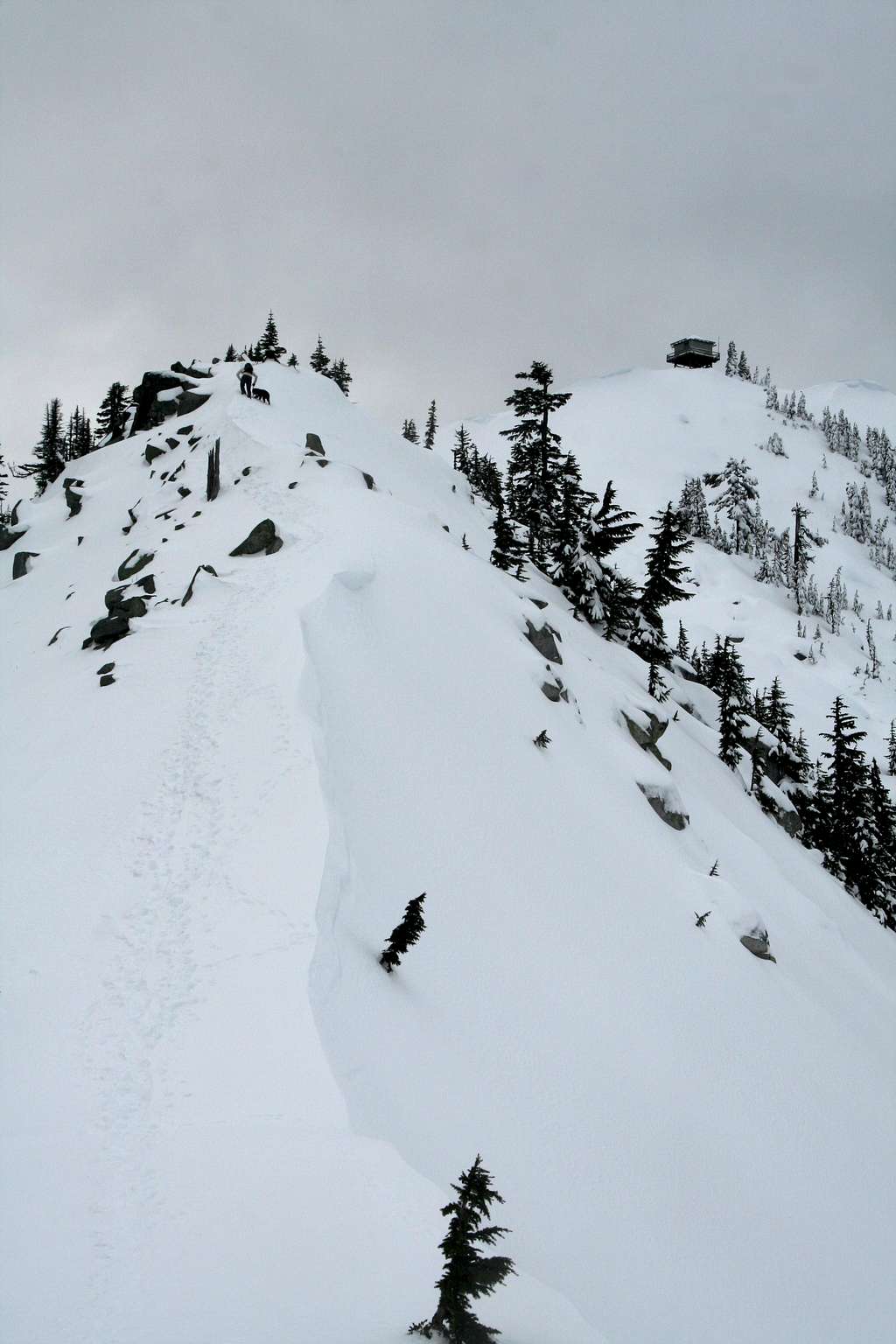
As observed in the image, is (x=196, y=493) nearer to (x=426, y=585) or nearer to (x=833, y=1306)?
(x=426, y=585)

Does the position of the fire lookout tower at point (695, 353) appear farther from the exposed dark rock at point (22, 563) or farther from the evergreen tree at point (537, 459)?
the exposed dark rock at point (22, 563)

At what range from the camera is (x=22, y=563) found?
118 feet

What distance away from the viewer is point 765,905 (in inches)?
815

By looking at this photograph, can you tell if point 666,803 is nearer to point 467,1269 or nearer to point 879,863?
point 467,1269

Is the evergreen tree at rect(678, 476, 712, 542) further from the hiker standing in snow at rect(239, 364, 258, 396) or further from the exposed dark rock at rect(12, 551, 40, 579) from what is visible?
the exposed dark rock at rect(12, 551, 40, 579)

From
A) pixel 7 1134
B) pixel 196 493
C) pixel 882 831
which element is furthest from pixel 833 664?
pixel 7 1134

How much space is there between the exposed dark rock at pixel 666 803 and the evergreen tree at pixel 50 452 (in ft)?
195

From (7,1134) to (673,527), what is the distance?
1383 inches

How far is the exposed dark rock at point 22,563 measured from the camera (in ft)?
117

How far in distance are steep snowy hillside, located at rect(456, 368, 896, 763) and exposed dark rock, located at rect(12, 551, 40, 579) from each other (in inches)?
2518

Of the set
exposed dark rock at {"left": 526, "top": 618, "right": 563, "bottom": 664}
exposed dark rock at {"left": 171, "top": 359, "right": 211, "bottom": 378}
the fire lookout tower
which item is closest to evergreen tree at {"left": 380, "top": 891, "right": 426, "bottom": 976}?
exposed dark rock at {"left": 526, "top": 618, "right": 563, "bottom": 664}

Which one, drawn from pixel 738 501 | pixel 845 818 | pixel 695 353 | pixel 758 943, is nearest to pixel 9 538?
pixel 758 943

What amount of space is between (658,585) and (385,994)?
3025 cm

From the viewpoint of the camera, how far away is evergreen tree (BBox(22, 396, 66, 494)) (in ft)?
206
